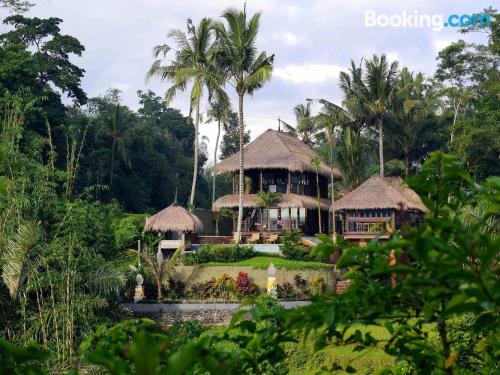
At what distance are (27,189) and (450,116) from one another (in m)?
27.1

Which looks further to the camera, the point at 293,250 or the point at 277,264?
the point at 293,250

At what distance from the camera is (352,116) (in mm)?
33344

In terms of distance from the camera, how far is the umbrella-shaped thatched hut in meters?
24.8

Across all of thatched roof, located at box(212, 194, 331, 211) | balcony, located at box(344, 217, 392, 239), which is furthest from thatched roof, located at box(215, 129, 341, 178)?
balcony, located at box(344, 217, 392, 239)

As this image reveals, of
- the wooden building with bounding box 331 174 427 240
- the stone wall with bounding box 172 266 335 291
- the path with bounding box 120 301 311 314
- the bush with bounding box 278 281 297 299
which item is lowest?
the path with bounding box 120 301 311 314

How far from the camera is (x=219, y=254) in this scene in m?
22.1


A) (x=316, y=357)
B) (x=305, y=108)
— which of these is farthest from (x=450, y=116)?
(x=316, y=357)

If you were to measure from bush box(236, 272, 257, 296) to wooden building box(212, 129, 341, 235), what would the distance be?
7.25 metres

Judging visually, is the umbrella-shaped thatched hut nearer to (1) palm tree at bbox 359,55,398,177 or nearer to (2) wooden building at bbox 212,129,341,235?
(2) wooden building at bbox 212,129,341,235

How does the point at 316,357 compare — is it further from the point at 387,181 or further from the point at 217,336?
the point at 387,181

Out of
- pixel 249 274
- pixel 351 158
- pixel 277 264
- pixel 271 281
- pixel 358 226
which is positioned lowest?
pixel 271 281

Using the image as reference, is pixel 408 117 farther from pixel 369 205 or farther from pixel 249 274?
pixel 249 274

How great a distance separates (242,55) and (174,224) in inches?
259

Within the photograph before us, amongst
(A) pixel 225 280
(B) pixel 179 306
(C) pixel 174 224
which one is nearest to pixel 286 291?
(A) pixel 225 280
